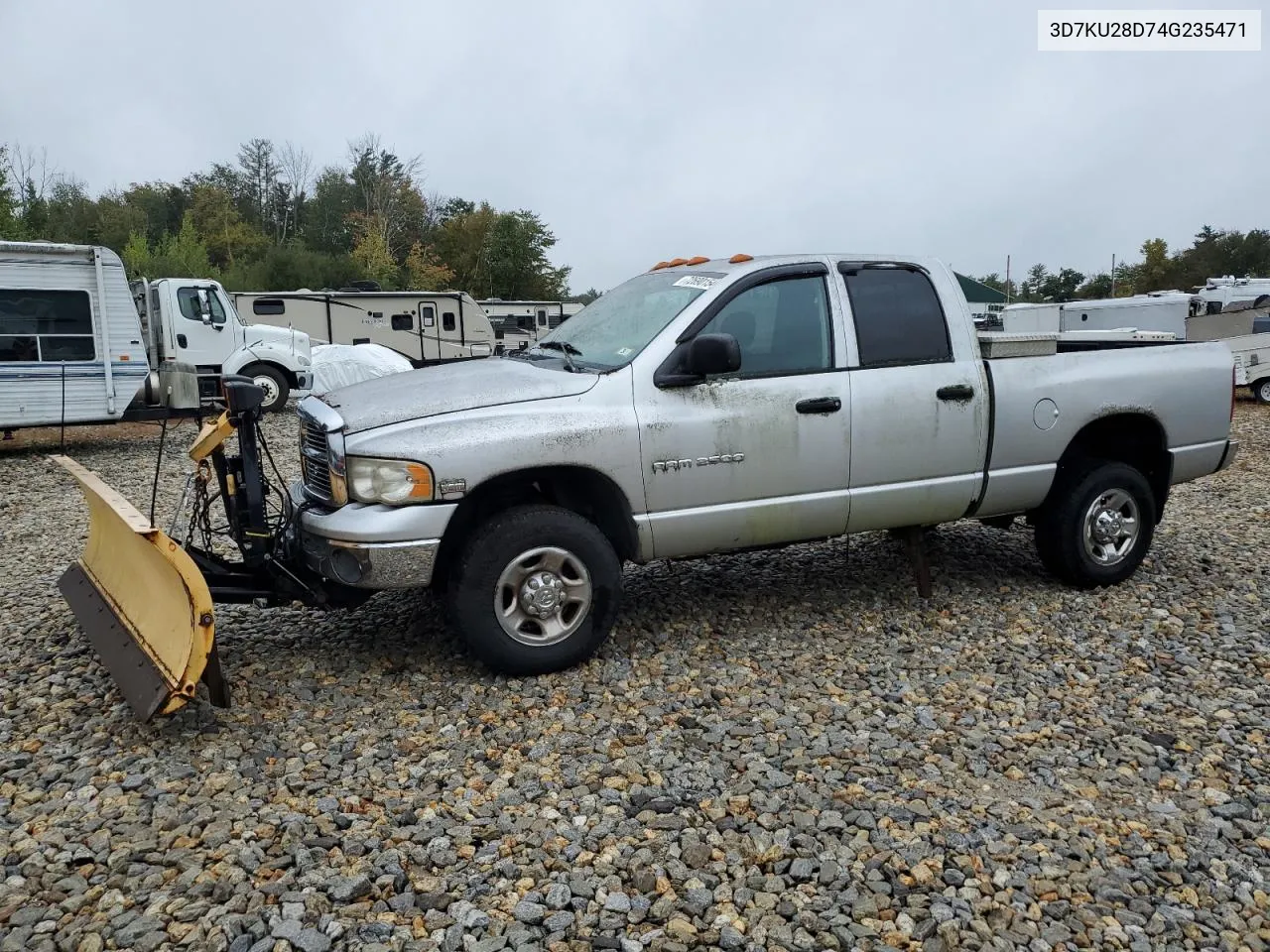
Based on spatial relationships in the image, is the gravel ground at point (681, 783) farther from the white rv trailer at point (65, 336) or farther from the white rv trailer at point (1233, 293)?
the white rv trailer at point (1233, 293)

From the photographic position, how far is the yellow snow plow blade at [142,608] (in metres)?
3.78

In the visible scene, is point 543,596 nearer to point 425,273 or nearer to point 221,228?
point 425,273

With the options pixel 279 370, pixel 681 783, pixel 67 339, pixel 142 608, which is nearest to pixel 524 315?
pixel 279 370

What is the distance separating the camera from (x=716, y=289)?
16.3 feet

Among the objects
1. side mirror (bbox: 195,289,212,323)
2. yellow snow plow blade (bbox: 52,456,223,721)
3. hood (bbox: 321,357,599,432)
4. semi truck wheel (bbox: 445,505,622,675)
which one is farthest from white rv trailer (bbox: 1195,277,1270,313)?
yellow snow plow blade (bbox: 52,456,223,721)

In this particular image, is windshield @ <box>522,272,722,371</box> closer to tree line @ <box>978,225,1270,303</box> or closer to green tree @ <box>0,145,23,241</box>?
green tree @ <box>0,145,23,241</box>

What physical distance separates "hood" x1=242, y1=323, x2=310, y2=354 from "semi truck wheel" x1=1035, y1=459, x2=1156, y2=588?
15.2 meters

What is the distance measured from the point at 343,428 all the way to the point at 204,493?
1129 millimetres

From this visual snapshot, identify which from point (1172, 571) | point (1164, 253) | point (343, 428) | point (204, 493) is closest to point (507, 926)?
point (343, 428)

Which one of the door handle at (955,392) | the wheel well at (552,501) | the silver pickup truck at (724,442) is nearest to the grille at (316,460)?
the silver pickup truck at (724,442)

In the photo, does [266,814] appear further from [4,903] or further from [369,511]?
[369,511]

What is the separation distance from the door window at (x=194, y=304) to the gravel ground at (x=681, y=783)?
12.5m

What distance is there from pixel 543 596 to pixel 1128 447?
3.89m

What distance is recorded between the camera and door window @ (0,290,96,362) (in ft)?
42.2
